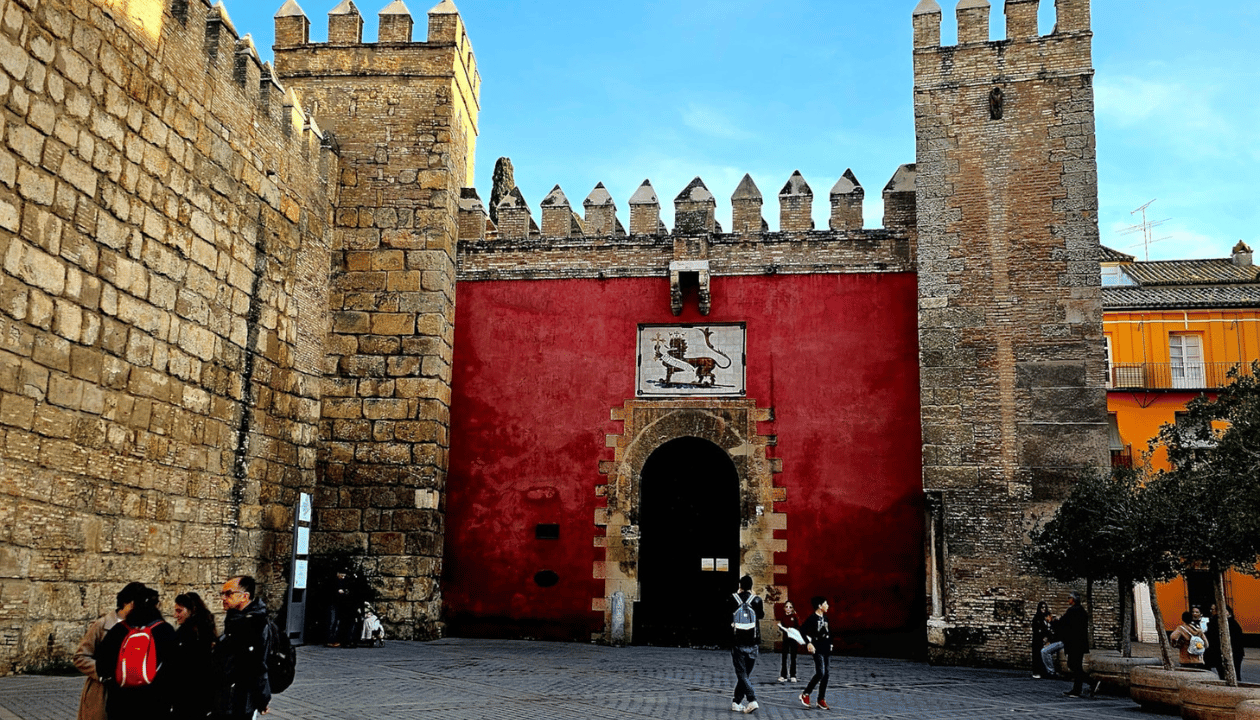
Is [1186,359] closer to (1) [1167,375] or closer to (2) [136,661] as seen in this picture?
(1) [1167,375]

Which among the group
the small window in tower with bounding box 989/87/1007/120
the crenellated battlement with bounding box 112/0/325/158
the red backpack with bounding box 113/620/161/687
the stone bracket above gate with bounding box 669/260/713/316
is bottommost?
the red backpack with bounding box 113/620/161/687

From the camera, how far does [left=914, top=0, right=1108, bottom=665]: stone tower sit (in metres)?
11.1

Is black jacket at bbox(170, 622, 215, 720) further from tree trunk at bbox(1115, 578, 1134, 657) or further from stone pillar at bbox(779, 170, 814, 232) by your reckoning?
stone pillar at bbox(779, 170, 814, 232)

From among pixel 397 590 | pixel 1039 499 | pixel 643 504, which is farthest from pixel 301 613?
pixel 1039 499

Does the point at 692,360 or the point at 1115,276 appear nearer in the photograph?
the point at 692,360

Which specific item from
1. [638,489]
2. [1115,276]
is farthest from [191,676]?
[1115,276]

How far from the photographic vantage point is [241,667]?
421 centimetres

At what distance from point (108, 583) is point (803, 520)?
6.98 m

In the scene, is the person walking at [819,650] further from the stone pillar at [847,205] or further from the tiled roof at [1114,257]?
the tiled roof at [1114,257]

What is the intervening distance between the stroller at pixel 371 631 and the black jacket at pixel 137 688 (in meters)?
6.85

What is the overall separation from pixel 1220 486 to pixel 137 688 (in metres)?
6.29

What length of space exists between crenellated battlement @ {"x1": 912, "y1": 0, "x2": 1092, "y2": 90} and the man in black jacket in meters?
10.2

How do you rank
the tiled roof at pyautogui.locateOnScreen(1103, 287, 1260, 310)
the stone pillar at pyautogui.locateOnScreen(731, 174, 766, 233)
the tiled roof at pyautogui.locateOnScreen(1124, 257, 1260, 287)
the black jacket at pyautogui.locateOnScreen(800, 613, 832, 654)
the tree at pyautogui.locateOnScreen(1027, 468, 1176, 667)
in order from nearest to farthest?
the black jacket at pyautogui.locateOnScreen(800, 613, 832, 654), the tree at pyautogui.locateOnScreen(1027, 468, 1176, 667), the stone pillar at pyautogui.locateOnScreen(731, 174, 766, 233), the tiled roof at pyautogui.locateOnScreen(1103, 287, 1260, 310), the tiled roof at pyautogui.locateOnScreen(1124, 257, 1260, 287)

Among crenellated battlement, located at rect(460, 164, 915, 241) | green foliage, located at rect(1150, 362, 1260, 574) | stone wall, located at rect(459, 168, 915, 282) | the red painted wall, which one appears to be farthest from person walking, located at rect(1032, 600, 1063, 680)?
crenellated battlement, located at rect(460, 164, 915, 241)
